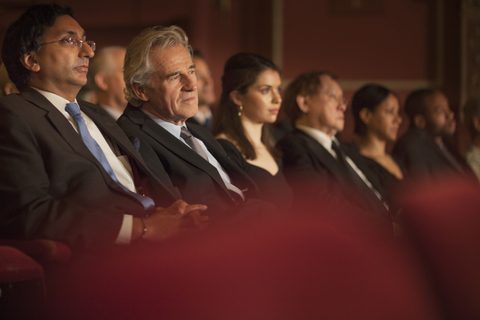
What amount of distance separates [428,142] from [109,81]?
219 centimetres

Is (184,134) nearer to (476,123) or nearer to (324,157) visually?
(324,157)

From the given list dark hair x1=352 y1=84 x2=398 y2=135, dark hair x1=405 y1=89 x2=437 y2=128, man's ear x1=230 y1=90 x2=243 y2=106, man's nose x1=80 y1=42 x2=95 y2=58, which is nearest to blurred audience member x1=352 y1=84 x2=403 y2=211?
dark hair x1=352 y1=84 x2=398 y2=135

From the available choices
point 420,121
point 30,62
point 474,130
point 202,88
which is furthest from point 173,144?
point 474,130

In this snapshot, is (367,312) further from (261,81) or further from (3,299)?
(261,81)

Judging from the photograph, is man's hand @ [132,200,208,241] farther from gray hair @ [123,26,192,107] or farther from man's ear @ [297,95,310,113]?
man's ear @ [297,95,310,113]

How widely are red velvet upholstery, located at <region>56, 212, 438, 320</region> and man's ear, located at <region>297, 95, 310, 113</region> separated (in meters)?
1.47

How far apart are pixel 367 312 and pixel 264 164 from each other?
3.96 ft

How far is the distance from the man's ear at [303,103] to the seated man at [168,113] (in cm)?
100

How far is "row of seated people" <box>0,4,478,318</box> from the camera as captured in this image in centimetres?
139

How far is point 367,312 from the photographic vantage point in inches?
53.4

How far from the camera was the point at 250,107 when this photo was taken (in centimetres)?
251

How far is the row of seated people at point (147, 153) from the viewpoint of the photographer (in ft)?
4.56

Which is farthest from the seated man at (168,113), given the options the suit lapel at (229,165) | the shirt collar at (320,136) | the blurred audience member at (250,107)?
the shirt collar at (320,136)

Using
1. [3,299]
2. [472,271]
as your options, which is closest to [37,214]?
[3,299]
